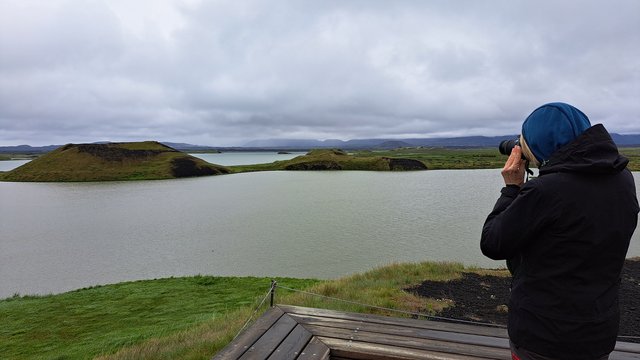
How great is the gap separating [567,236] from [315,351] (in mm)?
3037

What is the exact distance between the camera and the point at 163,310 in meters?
12.4

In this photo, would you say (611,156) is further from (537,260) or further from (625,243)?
(537,260)

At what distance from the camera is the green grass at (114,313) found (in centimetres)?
940

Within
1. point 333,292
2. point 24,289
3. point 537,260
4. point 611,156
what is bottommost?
point 24,289

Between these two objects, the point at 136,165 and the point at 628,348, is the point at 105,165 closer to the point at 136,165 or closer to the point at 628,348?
the point at 136,165

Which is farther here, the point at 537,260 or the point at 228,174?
the point at 228,174

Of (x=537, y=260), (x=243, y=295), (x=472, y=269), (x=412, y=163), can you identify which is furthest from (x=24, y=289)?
(x=412, y=163)

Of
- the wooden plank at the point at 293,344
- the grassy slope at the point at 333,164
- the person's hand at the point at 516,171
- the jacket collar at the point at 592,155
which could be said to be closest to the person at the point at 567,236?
the jacket collar at the point at 592,155

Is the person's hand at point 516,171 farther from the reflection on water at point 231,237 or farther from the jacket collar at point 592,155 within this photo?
the reflection on water at point 231,237

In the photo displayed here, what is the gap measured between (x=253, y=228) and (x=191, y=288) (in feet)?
35.6

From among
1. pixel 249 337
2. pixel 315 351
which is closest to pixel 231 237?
pixel 249 337

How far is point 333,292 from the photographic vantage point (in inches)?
399

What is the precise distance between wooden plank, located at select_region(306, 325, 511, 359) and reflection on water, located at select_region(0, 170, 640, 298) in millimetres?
11897

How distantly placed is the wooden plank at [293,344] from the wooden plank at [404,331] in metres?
0.30
